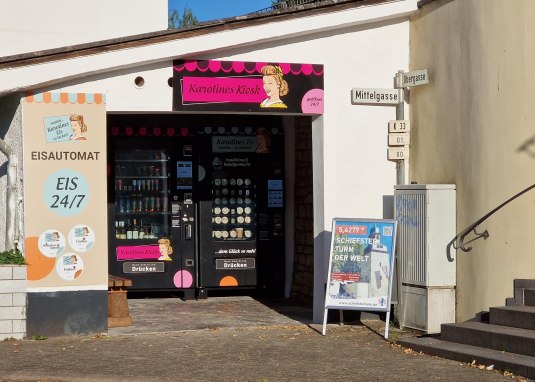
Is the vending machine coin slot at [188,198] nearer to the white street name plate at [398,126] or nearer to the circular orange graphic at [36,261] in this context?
the white street name plate at [398,126]

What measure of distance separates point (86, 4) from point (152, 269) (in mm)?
4810

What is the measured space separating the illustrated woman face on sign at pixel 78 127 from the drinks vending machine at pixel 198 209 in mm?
3366

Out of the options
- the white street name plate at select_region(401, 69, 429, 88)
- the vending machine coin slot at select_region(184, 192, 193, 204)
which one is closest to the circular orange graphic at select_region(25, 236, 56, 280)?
the vending machine coin slot at select_region(184, 192, 193, 204)

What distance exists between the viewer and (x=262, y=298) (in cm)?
1576

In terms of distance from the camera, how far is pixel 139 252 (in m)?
Result: 15.3

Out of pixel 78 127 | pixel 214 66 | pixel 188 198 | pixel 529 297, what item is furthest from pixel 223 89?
pixel 529 297

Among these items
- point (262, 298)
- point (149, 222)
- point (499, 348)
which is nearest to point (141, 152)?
point (149, 222)

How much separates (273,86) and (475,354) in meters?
4.16

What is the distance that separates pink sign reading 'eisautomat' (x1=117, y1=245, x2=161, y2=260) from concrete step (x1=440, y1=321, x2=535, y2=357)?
17.9ft

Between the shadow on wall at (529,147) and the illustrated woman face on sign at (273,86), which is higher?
the illustrated woman face on sign at (273,86)

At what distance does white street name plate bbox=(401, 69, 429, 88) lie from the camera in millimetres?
12484

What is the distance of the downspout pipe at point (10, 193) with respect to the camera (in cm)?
1148

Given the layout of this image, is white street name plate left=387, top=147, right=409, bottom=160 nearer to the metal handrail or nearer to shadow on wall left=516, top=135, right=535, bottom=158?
the metal handrail

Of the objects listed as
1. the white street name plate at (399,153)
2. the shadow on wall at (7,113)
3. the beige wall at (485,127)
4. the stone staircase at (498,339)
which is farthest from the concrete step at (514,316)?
the shadow on wall at (7,113)
